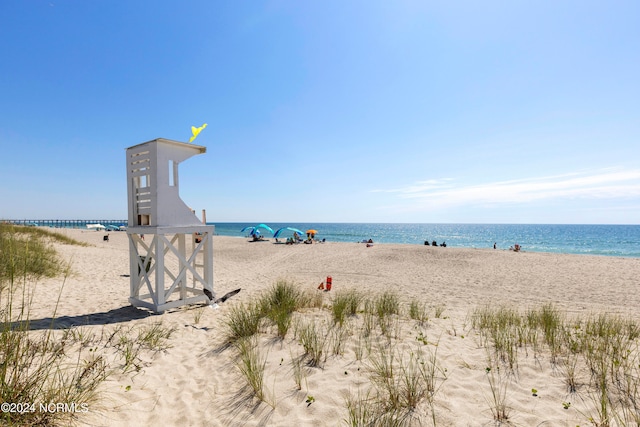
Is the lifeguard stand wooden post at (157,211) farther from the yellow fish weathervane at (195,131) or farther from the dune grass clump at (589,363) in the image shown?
the dune grass clump at (589,363)

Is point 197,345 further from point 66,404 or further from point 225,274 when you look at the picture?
point 225,274

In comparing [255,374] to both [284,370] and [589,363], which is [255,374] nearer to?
[284,370]

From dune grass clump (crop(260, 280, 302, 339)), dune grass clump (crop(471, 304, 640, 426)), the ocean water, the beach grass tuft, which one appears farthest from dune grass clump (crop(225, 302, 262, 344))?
the ocean water

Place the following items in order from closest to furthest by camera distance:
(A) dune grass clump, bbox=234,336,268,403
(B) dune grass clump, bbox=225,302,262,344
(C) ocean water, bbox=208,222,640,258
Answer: (A) dune grass clump, bbox=234,336,268,403 < (B) dune grass clump, bbox=225,302,262,344 < (C) ocean water, bbox=208,222,640,258

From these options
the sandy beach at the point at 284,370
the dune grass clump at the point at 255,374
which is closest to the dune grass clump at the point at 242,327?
the sandy beach at the point at 284,370

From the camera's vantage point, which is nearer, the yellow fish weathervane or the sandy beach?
the sandy beach

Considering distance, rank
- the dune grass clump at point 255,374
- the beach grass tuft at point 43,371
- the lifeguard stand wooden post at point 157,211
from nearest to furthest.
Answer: the beach grass tuft at point 43,371, the dune grass clump at point 255,374, the lifeguard stand wooden post at point 157,211

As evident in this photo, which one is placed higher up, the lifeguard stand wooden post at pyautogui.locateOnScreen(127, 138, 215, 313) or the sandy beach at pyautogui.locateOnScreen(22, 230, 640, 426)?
the lifeguard stand wooden post at pyautogui.locateOnScreen(127, 138, 215, 313)

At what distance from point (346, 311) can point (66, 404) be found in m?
5.01

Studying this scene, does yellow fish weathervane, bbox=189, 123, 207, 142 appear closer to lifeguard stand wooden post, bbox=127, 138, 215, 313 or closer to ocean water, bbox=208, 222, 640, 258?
lifeguard stand wooden post, bbox=127, 138, 215, 313

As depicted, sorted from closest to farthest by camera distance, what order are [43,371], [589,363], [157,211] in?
1. [43,371]
2. [589,363]
3. [157,211]

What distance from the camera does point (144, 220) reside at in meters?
7.00

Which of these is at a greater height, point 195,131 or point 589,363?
point 195,131

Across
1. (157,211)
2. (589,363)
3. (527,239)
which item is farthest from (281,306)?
(527,239)
